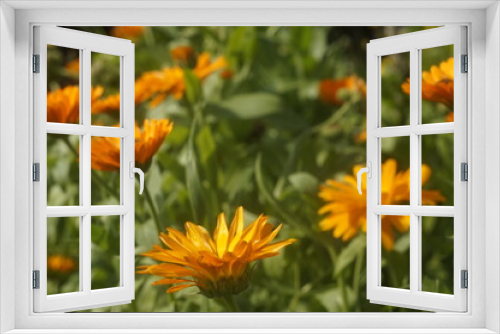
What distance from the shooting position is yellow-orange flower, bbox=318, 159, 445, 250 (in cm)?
210

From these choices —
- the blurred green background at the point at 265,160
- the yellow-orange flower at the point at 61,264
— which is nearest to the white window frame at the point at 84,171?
the blurred green background at the point at 265,160

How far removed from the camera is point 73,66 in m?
2.54

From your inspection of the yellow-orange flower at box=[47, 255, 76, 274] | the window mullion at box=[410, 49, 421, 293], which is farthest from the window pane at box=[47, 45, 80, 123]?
the window mullion at box=[410, 49, 421, 293]

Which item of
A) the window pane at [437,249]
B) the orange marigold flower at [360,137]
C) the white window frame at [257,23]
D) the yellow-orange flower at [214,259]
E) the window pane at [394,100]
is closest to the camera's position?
the white window frame at [257,23]

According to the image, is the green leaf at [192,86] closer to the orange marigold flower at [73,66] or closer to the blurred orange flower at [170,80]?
the blurred orange flower at [170,80]

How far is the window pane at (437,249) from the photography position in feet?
7.18

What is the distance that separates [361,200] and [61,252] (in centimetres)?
113

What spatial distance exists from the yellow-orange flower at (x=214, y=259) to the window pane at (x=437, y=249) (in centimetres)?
60

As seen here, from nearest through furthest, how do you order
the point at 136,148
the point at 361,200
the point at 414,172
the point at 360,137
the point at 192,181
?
the point at 414,172 → the point at 136,148 → the point at 192,181 → the point at 361,200 → the point at 360,137

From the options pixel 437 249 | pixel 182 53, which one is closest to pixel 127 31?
pixel 182 53

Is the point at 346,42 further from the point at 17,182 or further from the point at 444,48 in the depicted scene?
the point at 17,182

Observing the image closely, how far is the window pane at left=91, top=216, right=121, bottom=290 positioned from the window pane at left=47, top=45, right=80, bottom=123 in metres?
0.37

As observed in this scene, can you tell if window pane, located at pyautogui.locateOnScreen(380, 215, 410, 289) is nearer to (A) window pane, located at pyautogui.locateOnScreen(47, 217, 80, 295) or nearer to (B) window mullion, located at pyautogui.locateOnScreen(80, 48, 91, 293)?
(B) window mullion, located at pyautogui.locateOnScreen(80, 48, 91, 293)

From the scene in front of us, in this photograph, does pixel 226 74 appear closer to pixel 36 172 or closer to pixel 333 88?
pixel 333 88
